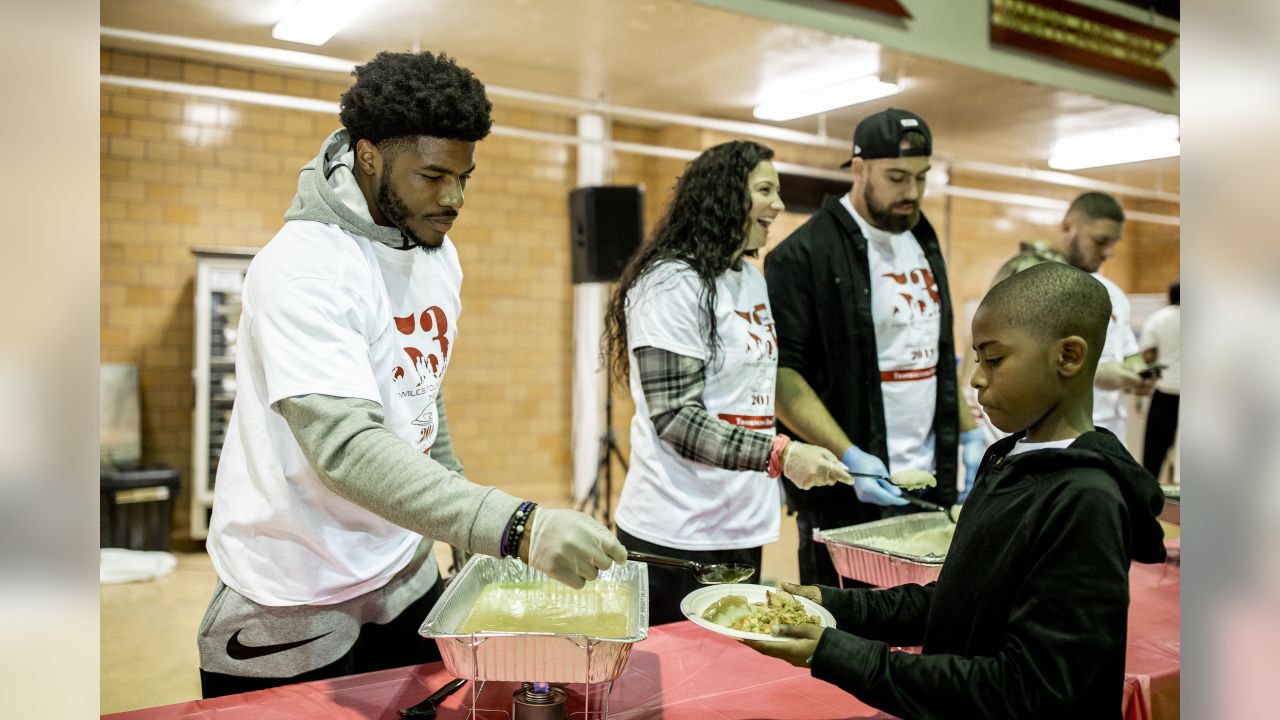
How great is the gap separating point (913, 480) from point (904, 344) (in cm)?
43

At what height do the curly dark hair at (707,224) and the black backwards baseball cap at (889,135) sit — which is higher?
the black backwards baseball cap at (889,135)

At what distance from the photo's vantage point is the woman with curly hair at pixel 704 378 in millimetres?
1998

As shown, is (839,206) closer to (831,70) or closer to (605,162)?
(831,70)

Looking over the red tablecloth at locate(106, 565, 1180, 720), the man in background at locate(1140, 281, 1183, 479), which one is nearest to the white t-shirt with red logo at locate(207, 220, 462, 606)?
the red tablecloth at locate(106, 565, 1180, 720)

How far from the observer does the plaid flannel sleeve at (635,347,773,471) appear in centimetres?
192

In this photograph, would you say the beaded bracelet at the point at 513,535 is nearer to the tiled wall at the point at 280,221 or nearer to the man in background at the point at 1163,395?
the tiled wall at the point at 280,221

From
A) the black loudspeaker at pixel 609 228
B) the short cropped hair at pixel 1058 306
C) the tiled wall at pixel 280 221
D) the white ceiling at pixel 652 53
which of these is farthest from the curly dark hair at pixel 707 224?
the black loudspeaker at pixel 609 228

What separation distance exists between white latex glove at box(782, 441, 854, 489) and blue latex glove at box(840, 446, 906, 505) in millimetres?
260

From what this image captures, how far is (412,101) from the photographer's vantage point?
1.36 m

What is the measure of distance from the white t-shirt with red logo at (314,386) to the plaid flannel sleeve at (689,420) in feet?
1.89

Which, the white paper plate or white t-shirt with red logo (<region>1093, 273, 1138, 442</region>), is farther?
white t-shirt with red logo (<region>1093, 273, 1138, 442</region>)

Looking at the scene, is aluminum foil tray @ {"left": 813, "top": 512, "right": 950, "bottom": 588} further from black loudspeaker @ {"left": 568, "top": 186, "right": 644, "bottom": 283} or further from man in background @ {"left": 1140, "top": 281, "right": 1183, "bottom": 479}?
man in background @ {"left": 1140, "top": 281, "right": 1183, "bottom": 479}

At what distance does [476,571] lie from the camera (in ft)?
4.78
